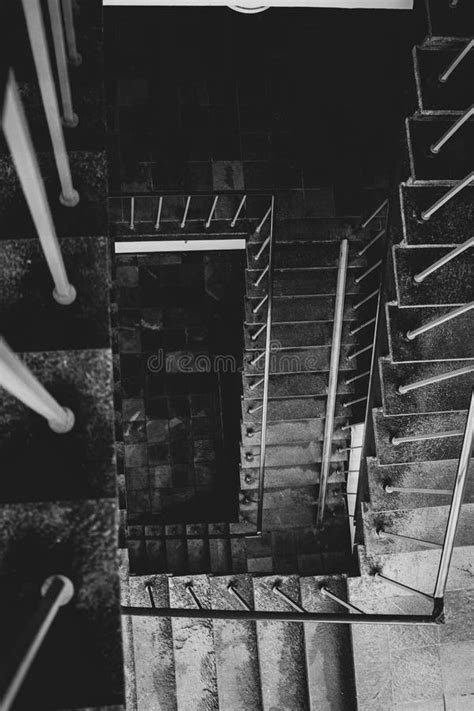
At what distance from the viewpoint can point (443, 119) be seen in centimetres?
308

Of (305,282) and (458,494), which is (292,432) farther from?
(458,494)

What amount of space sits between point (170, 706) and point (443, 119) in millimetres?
3828

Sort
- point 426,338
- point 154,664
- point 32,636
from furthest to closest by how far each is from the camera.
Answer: point 154,664
point 426,338
point 32,636

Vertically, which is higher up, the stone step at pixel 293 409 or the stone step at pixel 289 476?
the stone step at pixel 293 409

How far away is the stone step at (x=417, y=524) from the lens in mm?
4016

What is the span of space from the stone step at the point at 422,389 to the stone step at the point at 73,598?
88.0 inches

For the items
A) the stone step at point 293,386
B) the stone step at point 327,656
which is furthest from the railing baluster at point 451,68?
the stone step at point 327,656

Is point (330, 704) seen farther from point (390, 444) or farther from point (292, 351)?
point (292, 351)

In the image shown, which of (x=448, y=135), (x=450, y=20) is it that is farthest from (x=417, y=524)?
(x=450, y=20)

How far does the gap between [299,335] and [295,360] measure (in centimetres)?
30

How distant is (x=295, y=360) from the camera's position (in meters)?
4.83

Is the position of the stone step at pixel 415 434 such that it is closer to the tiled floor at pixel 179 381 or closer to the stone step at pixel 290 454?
the stone step at pixel 290 454

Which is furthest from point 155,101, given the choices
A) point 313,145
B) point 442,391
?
point 442,391

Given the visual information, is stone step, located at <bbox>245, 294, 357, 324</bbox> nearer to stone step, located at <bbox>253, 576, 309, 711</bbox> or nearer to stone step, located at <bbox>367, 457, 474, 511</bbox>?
stone step, located at <bbox>367, 457, 474, 511</bbox>
